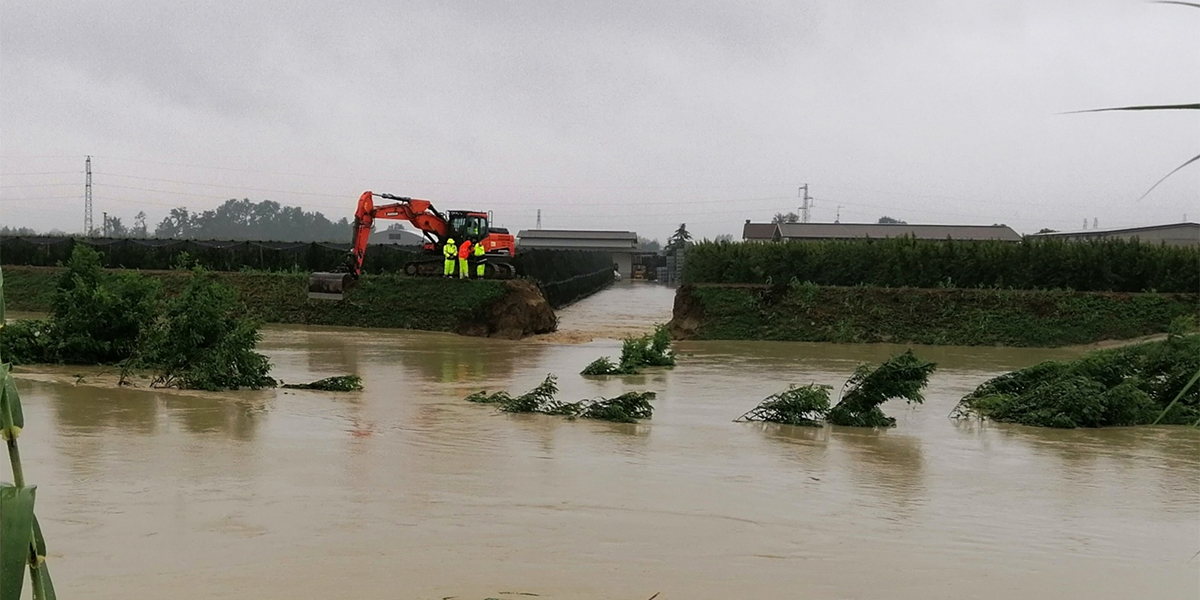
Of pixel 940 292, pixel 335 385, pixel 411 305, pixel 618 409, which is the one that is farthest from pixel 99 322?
pixel 940 292

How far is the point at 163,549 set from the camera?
18.0 feet

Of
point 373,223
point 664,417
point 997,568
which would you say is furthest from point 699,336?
point 997,568

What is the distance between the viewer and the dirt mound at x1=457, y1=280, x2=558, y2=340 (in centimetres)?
2506

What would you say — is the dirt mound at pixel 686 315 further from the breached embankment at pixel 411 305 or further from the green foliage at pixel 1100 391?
the green foliage at pixel 1100 391

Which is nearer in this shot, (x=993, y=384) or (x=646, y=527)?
(x=646, y=527)

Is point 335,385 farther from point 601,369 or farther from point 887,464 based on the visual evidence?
point 887,464

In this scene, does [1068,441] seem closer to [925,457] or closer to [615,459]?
[925,457]

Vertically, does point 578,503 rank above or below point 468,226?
below

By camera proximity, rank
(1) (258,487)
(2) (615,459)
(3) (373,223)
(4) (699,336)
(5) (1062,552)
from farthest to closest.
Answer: (3) (373,223), (4) (699,336), (2) (615,459), (1) (258,487), (5) (1062,552)

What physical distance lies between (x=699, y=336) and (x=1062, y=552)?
60.0 ft

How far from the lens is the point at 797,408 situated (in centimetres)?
1155

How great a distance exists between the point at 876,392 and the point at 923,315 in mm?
13808

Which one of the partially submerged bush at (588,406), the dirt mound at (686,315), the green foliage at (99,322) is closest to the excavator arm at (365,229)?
the dirt mound at (686,315)

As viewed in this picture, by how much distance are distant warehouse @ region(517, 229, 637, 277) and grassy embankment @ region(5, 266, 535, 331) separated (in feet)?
189
